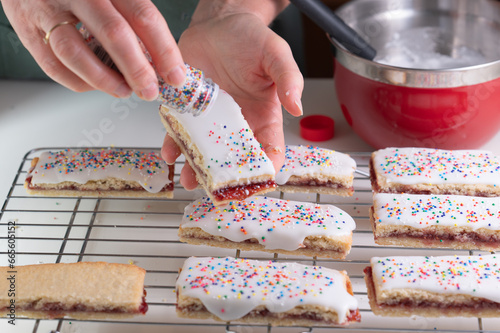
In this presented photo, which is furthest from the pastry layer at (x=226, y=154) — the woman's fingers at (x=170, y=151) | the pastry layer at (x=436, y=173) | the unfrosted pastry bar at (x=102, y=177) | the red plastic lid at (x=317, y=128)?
the red plastic lid at (x=317, y=128)

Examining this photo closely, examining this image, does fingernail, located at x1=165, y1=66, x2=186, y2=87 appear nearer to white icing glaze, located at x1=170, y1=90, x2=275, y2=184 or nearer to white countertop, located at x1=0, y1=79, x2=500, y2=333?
white icing glaze, located at x1=170, y1=90, x2=275, y2=184

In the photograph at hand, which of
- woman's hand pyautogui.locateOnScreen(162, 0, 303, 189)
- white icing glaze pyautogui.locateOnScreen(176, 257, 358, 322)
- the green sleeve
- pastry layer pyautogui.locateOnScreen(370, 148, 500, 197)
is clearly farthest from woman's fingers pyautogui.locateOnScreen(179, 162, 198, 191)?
the green sleeve

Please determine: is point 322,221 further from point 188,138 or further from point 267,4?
point 267,4

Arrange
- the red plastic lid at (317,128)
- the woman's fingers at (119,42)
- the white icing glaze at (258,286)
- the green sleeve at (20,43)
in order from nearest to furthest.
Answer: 1. the woman's fingers at (119,42)
2. the white icing glaze at (258,286)
3. the red plastic lid at (317,128)
4. the green sleeve at (20,43)

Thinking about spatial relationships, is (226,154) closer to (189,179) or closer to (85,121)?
(189,179)

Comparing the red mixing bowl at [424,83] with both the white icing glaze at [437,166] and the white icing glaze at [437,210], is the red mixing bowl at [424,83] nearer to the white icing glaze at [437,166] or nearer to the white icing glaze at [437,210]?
the white icing glaze at [437,166]

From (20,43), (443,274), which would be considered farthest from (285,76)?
(20,43)

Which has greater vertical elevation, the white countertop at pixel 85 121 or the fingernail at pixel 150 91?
the white countertop at pixel 85 121
